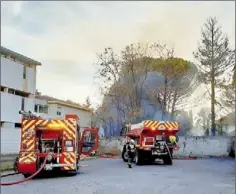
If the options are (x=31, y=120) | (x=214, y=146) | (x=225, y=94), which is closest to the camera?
(x=31, y=120)

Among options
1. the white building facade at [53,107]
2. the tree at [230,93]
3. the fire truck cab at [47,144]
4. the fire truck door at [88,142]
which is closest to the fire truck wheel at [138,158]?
the fire truck door at [88,142]

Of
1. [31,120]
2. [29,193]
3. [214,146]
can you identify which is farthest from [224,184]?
[214,146]

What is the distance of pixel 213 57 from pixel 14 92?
1687 cm

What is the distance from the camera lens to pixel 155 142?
19344 mm

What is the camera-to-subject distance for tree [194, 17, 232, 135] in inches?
1279

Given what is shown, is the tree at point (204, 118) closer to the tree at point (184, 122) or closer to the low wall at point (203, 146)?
the tree at point (184, 122)

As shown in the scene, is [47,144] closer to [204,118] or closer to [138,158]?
[138,158]

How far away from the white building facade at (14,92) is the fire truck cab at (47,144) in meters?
13.5

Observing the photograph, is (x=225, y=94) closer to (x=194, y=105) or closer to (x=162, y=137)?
(x=194, y=105)

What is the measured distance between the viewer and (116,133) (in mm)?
33094

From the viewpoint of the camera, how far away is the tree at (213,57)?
107 ft

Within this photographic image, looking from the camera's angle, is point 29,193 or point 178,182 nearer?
point 29,193

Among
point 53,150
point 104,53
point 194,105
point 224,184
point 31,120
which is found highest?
point 104,53

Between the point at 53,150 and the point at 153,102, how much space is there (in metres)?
21.5
